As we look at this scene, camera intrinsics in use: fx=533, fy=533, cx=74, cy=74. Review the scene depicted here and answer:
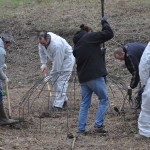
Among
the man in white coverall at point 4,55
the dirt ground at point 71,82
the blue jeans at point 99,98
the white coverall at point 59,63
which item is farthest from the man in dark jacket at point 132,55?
the man in white coverall at point 4,55

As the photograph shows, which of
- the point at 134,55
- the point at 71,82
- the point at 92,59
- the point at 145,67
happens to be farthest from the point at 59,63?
the point at 145,67

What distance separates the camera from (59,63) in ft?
33.8

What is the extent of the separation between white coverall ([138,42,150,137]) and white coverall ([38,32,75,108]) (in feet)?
7.73

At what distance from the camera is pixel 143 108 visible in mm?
8094

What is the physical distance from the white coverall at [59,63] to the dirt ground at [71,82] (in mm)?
291

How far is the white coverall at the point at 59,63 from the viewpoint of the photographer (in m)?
10.2

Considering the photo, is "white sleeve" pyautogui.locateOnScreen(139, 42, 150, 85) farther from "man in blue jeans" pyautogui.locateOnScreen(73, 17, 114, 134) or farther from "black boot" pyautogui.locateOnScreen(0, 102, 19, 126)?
"black boot" pyautogui.locateOnScreen(0, 102, 19, 126)

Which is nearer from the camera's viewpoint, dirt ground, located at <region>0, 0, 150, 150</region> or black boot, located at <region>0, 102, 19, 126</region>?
dirt ground, located at <region>0, 0, 150, 150</region>

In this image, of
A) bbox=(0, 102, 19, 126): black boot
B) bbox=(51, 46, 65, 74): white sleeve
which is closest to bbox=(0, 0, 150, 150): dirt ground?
bbox=(0, 102, 19, 126): black boot

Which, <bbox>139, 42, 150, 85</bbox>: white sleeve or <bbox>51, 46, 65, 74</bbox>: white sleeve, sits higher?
<bbox>139, 42, 150, 85</bbox>: white sleeve

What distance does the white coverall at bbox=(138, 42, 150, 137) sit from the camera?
7.92 meters

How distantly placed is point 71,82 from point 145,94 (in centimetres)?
496

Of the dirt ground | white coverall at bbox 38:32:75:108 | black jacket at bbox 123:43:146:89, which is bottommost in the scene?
the dirt ground

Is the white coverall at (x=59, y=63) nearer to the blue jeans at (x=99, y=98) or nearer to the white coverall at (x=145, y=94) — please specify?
the blue jeans at (x=99, y=98)
